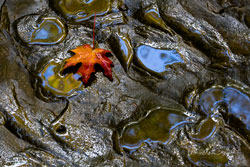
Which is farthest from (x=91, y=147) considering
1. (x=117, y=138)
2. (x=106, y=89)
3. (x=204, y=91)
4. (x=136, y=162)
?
(x=204, y=91)

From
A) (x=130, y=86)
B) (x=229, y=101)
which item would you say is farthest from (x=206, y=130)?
(x=130, y=86)

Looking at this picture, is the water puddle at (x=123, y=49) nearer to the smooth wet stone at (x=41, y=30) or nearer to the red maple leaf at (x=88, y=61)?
the red maple leaf at (x=88, y=61)

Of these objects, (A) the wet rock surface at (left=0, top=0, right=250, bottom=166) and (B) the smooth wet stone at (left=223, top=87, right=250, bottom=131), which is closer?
(A) the wet rock surface at (left=0, top=0, right=250, bottom=166)

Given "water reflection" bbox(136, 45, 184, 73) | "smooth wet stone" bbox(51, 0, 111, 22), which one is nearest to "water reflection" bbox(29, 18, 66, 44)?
"smooth wet stone" bbox(51, 0, 111, 22)

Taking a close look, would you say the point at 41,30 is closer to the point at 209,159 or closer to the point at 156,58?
the point at 156,58

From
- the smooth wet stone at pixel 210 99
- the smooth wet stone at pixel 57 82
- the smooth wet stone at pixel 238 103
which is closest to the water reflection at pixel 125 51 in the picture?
the smooth wet stone at pixel 57 82

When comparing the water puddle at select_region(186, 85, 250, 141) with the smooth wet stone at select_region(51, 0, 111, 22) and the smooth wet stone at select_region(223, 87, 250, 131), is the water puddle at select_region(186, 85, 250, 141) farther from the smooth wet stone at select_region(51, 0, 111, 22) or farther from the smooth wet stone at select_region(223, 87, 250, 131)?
the smooth wet stone at select_region(51, 0, 111, 22)

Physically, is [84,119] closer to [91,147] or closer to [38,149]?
[91,147]
